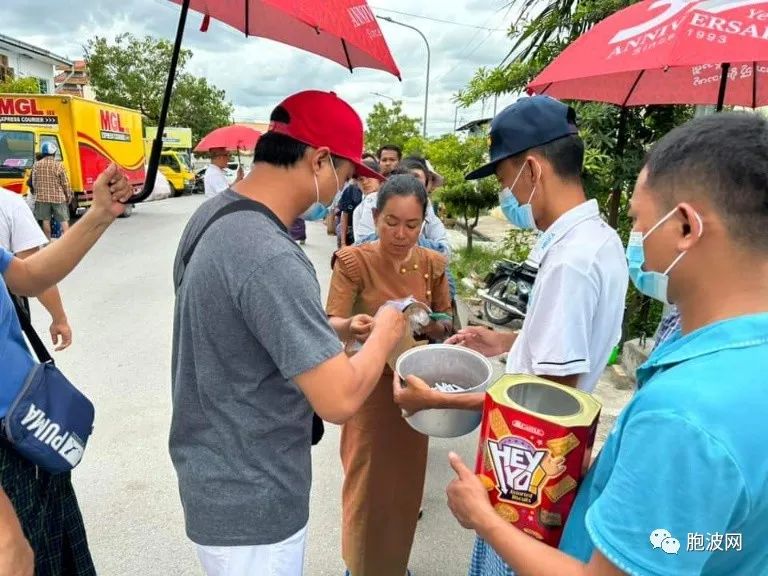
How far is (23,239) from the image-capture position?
322cm

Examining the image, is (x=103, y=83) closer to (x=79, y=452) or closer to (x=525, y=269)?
(x=525, y=269)

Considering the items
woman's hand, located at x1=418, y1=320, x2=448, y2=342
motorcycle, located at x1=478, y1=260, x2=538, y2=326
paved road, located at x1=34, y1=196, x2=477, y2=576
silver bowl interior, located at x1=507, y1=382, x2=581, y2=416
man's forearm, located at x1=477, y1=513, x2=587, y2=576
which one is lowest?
paved road, located at x1=34, y1=196, x2=477, y2=576

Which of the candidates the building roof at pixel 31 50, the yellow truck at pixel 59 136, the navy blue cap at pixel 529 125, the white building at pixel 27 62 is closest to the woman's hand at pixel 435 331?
the navy blue cap at pixel 529 125

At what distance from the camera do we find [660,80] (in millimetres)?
2941

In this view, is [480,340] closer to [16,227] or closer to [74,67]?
[16,227]

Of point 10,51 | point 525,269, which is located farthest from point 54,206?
point 10,51

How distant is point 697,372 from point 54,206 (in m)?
11.4

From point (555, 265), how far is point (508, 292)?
500cm

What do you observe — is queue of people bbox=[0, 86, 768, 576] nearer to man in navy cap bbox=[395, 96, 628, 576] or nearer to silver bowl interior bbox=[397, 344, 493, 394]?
man in navy cap bbox=[395, 96, 628, 576]

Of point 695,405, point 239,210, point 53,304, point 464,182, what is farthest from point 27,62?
point 695,405

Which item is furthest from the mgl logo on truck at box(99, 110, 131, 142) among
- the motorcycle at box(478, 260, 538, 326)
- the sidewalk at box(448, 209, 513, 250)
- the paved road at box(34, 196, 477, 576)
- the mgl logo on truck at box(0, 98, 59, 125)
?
the motorcycle at box(478, 260, 538, 326)

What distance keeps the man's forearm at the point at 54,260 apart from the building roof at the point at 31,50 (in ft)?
106

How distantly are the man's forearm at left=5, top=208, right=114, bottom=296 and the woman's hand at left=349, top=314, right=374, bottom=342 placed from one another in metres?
0.96

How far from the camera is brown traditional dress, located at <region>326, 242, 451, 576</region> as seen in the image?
2207mm
